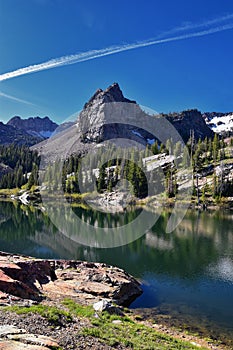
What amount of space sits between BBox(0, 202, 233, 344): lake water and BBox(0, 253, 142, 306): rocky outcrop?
6.46 feet

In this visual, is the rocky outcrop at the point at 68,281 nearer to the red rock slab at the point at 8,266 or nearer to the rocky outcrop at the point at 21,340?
the red rock slab at the point at 8,266

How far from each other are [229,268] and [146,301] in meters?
14.5

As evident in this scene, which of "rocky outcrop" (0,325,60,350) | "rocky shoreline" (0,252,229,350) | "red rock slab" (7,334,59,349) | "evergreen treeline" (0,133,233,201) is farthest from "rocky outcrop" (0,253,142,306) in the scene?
"evergreen treeline" (0,133,233,201)

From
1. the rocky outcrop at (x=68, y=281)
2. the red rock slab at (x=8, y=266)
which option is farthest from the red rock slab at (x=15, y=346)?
the red rock slab at (x=8, y=266)

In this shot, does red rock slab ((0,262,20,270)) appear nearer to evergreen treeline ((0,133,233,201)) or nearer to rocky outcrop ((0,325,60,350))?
rocky outcrop ((0,325,60,350))

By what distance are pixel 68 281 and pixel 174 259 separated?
1762cm

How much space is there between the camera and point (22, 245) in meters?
47.0

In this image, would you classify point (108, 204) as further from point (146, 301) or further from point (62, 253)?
point (146, 301)

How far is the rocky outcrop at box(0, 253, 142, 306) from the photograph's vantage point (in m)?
21.0

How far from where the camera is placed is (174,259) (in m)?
38.4

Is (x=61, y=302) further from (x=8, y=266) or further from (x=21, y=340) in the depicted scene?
(x=21, y=340)

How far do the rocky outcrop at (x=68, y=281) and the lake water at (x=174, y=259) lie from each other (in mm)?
1971

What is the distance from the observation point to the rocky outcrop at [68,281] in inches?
825

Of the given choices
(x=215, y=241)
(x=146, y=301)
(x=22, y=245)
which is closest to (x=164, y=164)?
(x=215, y=241)
